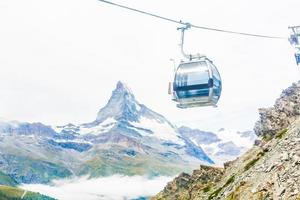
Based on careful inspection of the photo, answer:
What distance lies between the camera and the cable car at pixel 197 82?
6175 centimetres

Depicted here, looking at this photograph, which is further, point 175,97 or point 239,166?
point 239,166

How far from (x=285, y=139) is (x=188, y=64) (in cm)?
1358

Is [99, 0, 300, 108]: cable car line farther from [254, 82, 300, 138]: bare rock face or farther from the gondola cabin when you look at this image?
[254, 82, 300, 138]: bare rock face

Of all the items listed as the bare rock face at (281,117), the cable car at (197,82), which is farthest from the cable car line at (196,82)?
the bare rock face at (281,117)

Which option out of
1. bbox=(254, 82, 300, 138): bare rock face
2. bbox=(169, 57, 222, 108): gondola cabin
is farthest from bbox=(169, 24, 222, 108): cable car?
bbox=(254, 82, 300, 138): bare rock face

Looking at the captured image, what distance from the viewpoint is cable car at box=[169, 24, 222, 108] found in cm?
6175

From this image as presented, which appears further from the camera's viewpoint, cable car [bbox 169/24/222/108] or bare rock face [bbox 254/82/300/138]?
bare rock face [bbox 254/82/300/138]

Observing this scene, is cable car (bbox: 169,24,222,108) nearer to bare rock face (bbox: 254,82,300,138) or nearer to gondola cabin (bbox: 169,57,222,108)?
gondola cabin (bbox: 169,57,222,108)

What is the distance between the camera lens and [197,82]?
62125 millimetres

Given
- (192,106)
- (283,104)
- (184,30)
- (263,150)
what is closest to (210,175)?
(283,104)

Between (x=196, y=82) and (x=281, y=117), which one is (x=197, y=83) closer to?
(x=196, y=82)

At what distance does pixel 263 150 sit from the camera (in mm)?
74312

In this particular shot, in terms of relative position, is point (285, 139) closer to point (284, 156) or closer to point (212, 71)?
point (284, 156)

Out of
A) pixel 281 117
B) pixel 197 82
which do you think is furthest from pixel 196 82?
pixel 281 117
